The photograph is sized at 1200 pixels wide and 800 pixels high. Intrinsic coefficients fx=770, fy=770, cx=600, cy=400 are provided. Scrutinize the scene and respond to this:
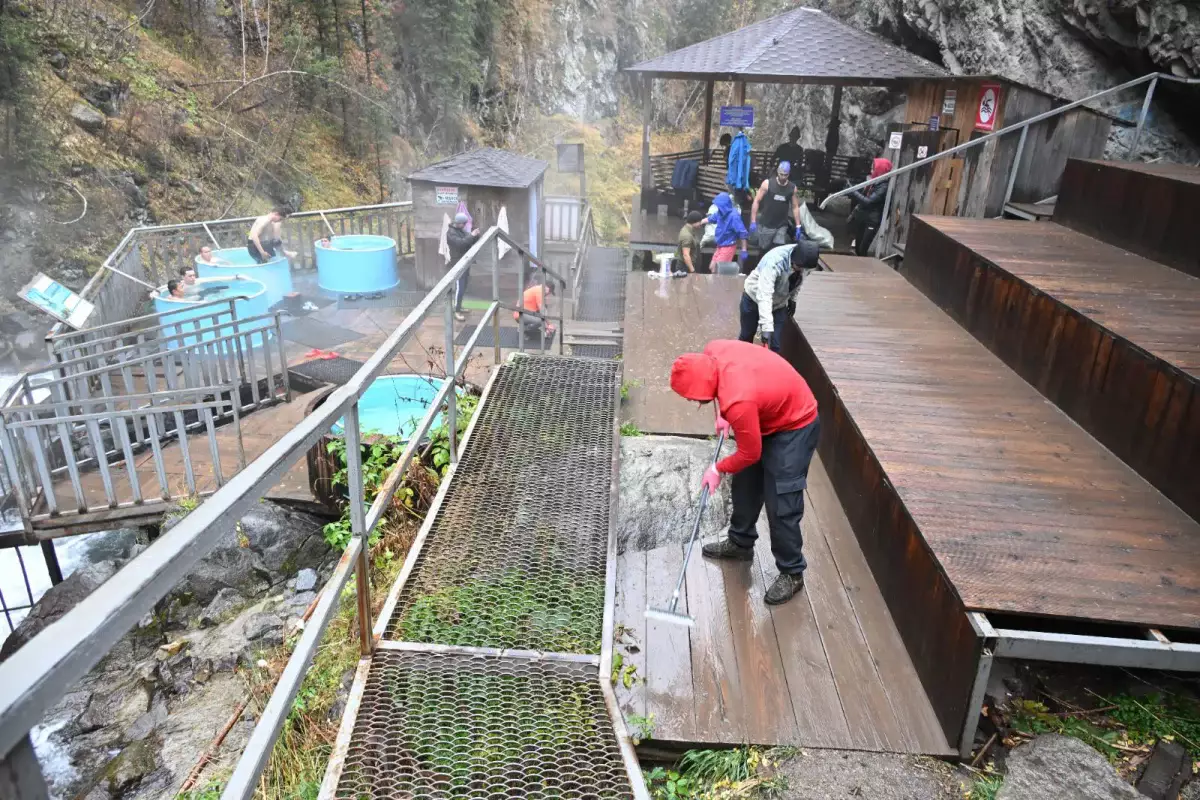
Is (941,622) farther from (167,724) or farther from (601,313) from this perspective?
(601,313)

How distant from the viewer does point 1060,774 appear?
9.27 feet

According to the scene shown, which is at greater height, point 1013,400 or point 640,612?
point 1013,400

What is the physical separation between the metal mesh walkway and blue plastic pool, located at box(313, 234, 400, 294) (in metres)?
8.47

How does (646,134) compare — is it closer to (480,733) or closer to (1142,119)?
(1142,119)

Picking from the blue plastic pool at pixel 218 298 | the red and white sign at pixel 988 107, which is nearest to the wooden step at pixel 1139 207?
the red and white sign at pixel 988 107

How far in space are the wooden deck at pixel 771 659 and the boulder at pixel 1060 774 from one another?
10.6 inches

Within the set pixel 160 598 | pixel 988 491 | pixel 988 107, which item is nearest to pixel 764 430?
pixel 988 491

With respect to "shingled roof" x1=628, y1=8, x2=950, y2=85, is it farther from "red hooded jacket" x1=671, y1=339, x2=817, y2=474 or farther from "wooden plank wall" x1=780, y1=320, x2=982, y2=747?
"red hooded jacket" x1=671, y1=339, x2=817, y2=474

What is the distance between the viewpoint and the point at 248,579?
5934 millimetres

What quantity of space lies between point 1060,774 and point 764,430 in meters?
1.77

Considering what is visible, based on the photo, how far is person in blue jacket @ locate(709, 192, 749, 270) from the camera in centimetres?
963

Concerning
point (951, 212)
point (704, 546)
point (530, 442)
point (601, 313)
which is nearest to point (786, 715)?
point (704, 546)

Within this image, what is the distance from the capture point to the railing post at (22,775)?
3.03 feet

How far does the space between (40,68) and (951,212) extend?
15415 mm
